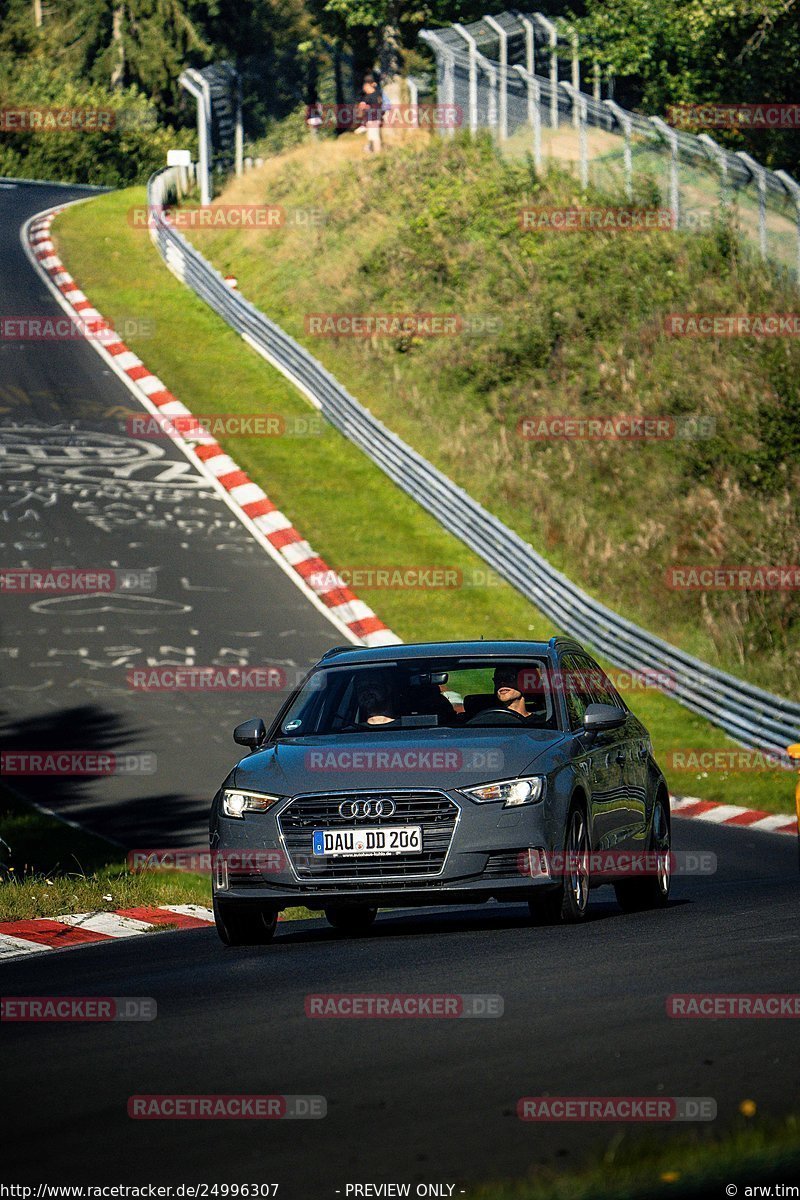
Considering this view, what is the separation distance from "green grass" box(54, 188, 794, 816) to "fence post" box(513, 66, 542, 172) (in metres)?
8.13

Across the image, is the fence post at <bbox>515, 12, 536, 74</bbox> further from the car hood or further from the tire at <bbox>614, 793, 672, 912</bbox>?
the car hood

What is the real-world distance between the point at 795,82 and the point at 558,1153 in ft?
148

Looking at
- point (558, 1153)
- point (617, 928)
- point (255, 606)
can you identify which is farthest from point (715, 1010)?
point (255, 606)

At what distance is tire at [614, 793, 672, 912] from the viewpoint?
1195 cm

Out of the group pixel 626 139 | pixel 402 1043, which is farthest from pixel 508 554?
pixel 402 1043

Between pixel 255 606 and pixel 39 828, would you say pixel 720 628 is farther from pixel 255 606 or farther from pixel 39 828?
pixel 39 828

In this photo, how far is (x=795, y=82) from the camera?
154 ft

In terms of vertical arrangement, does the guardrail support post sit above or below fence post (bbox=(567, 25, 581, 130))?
below

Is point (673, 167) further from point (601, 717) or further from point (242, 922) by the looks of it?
point (242, 922)

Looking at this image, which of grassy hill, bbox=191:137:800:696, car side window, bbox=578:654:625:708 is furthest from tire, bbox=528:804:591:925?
grassy hill, bbox=191:137:800:696

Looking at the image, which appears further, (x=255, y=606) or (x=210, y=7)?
(x=210, y=7)

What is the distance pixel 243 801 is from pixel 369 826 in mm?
779

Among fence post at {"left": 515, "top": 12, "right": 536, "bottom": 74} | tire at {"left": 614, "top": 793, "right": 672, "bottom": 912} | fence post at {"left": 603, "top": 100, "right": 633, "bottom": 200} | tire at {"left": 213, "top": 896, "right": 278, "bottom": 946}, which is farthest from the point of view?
fence post at {"left": 515, "top": 12, "right": 536, "bottom": 74}

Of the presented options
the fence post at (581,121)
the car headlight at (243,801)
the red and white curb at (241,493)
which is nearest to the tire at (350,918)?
the car headlight at (243,801)
